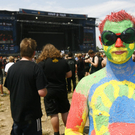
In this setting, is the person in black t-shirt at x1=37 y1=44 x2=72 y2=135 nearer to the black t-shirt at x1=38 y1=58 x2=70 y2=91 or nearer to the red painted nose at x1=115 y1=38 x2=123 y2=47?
the black t-shirt at x1=38 y1=58 x2=70 y2=91

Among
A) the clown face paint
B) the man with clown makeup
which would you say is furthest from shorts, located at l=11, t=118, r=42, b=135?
the clown face paint

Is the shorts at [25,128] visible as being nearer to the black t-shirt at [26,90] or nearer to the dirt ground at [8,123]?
the black t-shirt at [26,90]

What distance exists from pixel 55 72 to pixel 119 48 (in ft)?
6.36

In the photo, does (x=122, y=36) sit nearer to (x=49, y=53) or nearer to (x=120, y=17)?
(x=120, y=17)

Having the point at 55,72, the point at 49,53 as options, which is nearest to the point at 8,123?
the point at 55,72

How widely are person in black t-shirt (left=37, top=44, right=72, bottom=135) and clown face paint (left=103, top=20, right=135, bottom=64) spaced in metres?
1.86

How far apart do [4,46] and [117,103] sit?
74.3ft

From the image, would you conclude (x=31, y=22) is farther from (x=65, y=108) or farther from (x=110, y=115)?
(x=110, y=115)

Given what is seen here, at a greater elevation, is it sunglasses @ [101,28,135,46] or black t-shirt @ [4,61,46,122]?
sunglasses @ [101,28,135,46]

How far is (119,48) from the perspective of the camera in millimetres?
992

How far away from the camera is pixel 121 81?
1029 millimetres

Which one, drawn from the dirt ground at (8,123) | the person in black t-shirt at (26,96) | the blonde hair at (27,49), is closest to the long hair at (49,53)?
the blonde hair at (27,49)

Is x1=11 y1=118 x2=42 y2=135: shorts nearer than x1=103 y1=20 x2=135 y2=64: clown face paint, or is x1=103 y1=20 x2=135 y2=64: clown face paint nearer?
x1=103 y1=20 x2=135 y2=64: clown face paint

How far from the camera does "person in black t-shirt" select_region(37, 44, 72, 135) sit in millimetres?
2756
